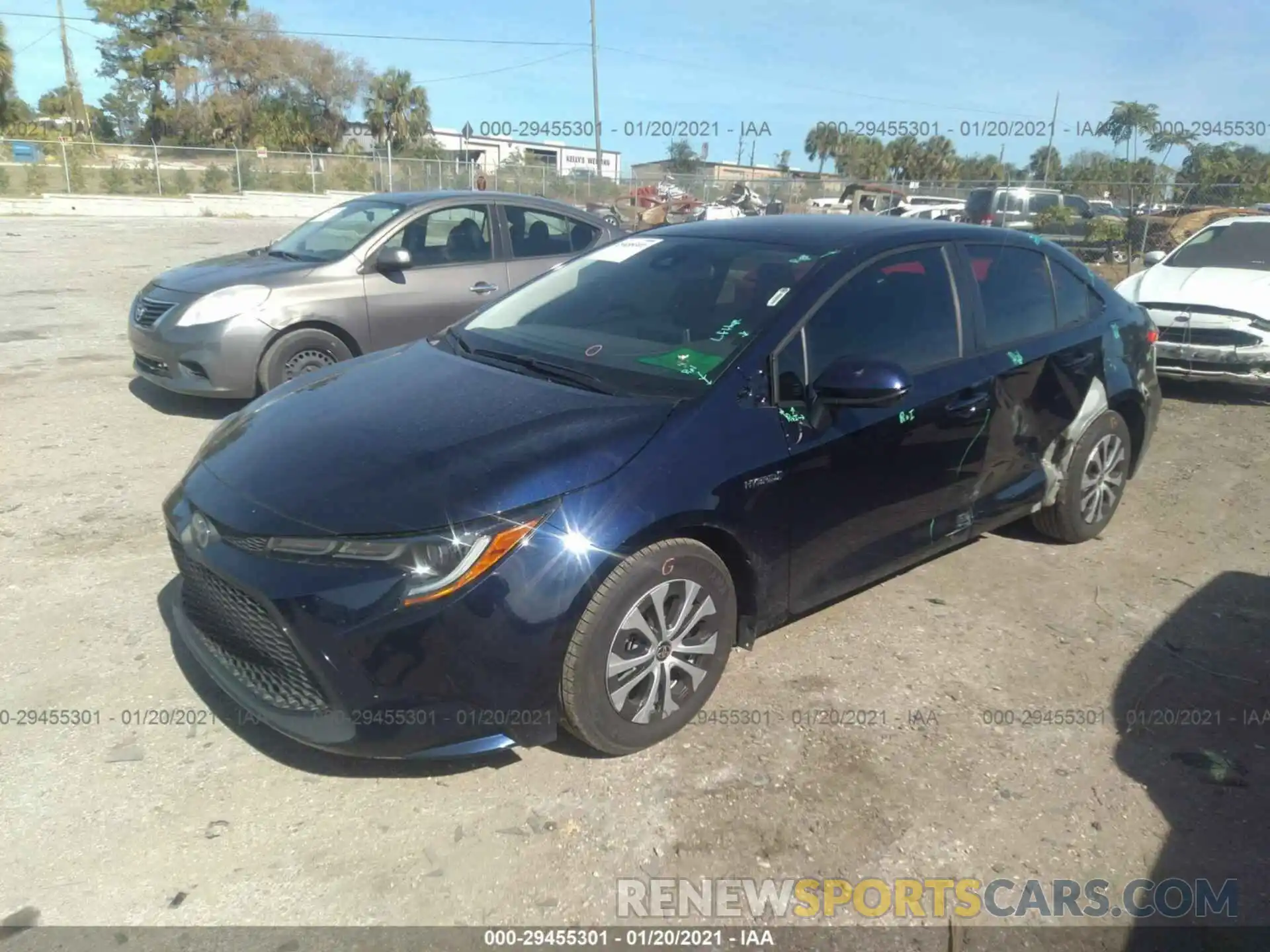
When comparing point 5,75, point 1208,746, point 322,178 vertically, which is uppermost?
point 5,75

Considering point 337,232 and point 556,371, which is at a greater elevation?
point 337,232

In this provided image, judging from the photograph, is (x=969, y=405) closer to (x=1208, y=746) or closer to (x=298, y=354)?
(x=1208, y=746)

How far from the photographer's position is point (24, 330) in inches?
371

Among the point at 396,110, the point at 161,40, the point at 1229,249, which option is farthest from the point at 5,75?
the point at 1229,249

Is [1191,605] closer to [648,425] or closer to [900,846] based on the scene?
[900,846]

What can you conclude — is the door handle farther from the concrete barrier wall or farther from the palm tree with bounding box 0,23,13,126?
the palm tree with bounding box 0,23,13,126

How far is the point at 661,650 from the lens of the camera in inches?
119

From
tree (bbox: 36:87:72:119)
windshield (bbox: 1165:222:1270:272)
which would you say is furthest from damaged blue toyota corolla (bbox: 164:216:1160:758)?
tree (bbox: 36:87:72:119)

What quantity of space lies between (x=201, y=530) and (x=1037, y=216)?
66.3 feet

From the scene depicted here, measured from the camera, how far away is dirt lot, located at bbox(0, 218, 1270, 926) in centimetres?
260

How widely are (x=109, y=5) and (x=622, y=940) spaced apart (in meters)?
57.2

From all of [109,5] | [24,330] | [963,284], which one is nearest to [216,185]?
[109,5]

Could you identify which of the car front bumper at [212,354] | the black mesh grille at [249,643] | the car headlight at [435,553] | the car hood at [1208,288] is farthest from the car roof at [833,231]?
the car hood at [1208,288]

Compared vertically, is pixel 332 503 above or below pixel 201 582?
above
